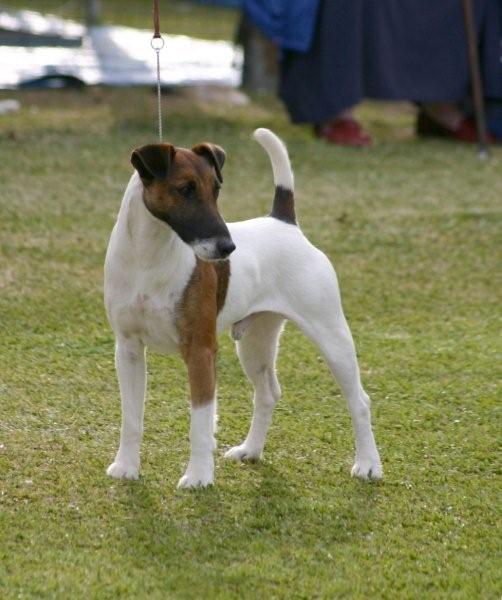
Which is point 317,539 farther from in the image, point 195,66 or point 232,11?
point 232,11

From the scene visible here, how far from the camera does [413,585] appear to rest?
434cm

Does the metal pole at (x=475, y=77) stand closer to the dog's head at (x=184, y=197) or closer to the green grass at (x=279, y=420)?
the green grass at (x=279, y=420)

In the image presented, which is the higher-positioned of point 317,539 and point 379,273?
point 317,539

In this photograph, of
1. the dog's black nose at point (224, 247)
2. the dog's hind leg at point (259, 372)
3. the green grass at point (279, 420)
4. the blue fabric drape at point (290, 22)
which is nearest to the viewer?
the green grass at point (279, 420)

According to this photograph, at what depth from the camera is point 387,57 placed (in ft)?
42.5

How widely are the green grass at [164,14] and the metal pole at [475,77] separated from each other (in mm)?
5206

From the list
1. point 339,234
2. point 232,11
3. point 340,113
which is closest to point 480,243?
point 339,234

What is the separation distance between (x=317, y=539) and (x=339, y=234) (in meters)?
5.00

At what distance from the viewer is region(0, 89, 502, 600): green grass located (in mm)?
4434

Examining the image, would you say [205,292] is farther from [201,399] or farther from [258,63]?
[258,63]

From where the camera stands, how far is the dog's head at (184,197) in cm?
458

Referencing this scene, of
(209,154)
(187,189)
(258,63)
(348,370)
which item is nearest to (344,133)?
(258,63)

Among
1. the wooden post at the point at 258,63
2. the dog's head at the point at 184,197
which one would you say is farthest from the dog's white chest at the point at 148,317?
the wooden post at the point at 258,63

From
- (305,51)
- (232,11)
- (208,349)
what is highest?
(208,349)
